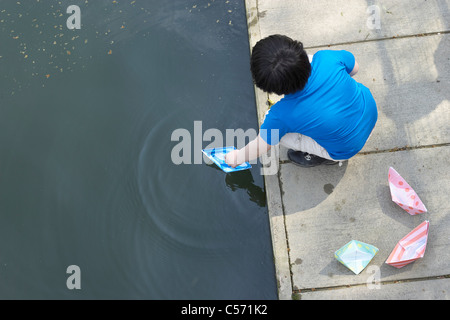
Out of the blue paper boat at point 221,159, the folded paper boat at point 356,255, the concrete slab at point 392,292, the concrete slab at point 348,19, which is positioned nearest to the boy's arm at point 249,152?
the blue paper boat at point 221,159

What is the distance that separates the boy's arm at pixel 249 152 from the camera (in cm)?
257

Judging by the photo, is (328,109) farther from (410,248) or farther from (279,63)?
(410,248)

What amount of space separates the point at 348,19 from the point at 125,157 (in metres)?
2.15

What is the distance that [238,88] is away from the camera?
3.43 meters

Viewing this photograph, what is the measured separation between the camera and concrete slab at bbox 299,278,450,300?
2746 mm

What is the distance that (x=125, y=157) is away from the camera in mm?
3291

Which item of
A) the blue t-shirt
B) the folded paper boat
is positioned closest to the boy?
the blue t-shirt

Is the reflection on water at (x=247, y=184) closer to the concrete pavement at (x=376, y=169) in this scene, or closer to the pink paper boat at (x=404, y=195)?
the concrete pavement at (x=376, y=169)

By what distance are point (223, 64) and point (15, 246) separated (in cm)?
A: 213

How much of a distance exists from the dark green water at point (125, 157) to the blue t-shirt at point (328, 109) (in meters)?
0.79

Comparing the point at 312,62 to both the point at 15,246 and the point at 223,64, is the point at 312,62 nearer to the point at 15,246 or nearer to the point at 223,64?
the point at 223,64

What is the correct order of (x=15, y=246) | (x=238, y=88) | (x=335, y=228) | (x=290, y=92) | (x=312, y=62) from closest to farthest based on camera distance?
(x=290, y=92) < (x=312, y=62) < (x=335, y=228) < (x=15, y=246) < (x=238, y=88)

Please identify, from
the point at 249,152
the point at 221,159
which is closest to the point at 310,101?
the point at 249,152
